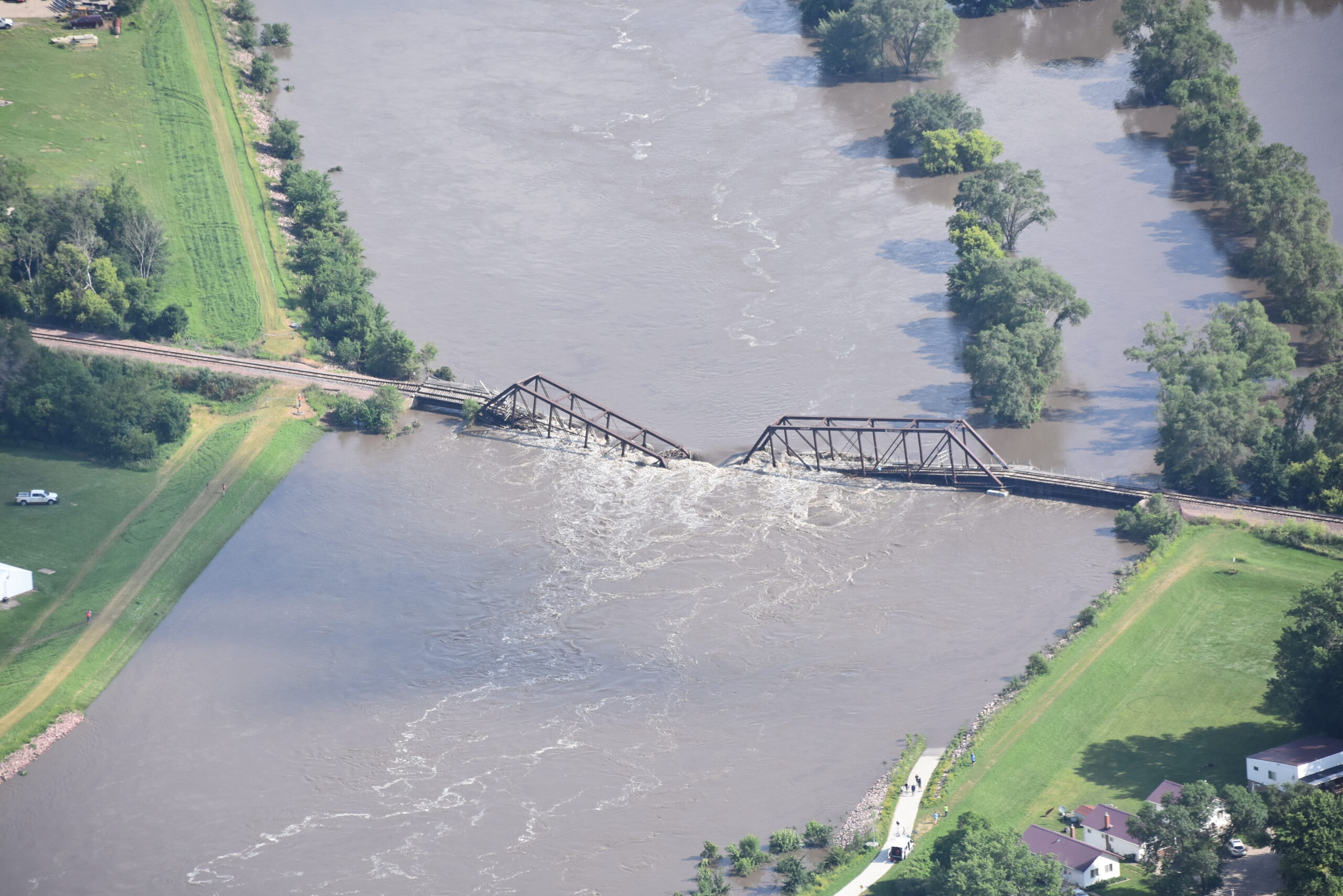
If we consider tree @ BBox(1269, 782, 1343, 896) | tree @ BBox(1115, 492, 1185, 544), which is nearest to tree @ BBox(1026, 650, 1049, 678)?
tree @ BBox(1115, 492, 1185, 544)

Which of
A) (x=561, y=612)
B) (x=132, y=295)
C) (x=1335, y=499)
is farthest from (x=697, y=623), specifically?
(x=132, y=295)

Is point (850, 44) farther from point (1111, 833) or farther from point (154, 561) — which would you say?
point (1111, 833)

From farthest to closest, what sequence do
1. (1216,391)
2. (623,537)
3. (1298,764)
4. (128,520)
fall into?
(128,520) → (623,537) → (1216,391) → (1298,764)

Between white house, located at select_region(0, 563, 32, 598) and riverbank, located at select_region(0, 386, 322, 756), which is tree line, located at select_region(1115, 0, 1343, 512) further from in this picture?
white house, located at select_region(0, 563, 32, 598)

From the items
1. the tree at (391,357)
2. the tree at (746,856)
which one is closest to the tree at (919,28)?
the tree at (391,357)

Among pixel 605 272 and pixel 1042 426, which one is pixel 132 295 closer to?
pixel 605 272

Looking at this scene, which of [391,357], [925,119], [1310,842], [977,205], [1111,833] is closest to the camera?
[1310,842]

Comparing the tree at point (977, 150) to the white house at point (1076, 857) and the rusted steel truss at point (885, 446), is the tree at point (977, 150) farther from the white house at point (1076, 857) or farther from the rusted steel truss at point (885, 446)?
the white house at point (1076, 857)

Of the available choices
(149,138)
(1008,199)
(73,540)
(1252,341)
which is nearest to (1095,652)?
(1252,341)

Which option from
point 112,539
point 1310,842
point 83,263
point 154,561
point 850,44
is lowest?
point 1310,842
